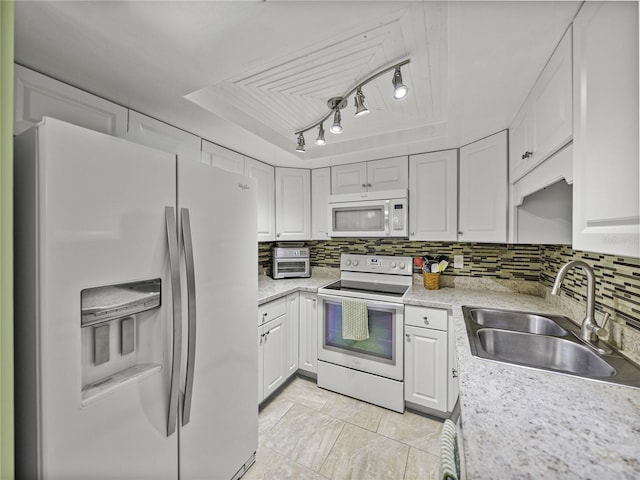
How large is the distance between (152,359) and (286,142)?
5.80 ft

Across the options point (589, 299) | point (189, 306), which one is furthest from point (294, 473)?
point (589, 299)

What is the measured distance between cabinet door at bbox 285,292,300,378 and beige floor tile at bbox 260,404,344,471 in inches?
14.2

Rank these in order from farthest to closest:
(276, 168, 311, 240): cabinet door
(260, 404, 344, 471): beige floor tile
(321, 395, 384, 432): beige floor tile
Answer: (276, 168, 311, 240): cabinet door < (321, 395, 384, 432): beige floor tile < (260, 404, 344, 471): beige floor tile

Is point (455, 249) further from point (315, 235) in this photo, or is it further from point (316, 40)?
point (316, 40)

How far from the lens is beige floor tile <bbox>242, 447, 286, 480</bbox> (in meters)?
1.53

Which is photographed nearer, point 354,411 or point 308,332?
point 354,411

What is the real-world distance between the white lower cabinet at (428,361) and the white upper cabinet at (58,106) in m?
2.19

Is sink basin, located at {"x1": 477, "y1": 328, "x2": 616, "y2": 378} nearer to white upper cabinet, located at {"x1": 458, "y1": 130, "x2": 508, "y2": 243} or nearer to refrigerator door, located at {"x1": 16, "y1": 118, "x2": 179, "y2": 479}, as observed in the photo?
white upper cabinet, located at {"x1": 458, "y1": 130, "x2": 508, "y2": 243}

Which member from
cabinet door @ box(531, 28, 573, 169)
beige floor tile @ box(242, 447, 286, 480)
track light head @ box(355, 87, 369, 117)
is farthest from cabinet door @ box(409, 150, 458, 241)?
beige floor tile @ box(242, 447, 286, 480)

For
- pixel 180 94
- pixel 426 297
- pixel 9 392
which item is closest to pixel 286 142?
pixel 180 94

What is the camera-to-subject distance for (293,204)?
2775 mm

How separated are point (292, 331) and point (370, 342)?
2.33 ft

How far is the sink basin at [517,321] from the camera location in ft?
5.02

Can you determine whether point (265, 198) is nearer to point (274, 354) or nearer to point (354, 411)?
point (274, 354)
